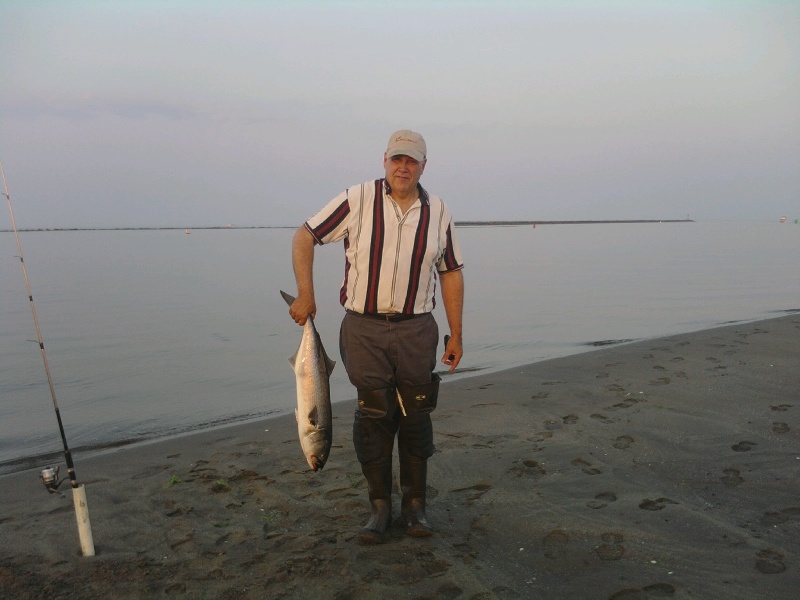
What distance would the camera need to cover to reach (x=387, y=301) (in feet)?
12.4

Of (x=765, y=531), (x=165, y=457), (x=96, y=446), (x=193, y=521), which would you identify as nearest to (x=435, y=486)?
(x=193, y=521)

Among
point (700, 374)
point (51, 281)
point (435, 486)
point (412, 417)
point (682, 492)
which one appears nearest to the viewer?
point (412, 417)

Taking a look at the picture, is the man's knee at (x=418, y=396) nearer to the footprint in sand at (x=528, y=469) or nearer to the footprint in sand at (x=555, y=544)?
the footprint in sand at (x=555, y=544)

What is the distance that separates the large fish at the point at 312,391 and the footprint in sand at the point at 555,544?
4.54ft

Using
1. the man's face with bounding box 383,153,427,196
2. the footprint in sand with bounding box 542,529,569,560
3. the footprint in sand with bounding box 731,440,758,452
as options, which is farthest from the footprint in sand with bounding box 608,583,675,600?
the man's face with bounding box 383,153,427,196

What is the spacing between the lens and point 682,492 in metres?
4.36

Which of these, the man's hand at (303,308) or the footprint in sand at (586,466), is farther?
the footprint in sand at (586,466)

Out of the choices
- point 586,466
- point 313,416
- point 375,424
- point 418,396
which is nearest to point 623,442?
point 586,466

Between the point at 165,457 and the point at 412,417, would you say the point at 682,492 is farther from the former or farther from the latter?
the point at 165,457

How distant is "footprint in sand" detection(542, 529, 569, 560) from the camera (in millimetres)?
3590

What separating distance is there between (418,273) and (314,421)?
41.1 inches

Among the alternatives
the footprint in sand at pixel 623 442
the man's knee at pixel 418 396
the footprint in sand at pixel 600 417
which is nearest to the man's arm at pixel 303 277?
the man's knee at pixel 418 396

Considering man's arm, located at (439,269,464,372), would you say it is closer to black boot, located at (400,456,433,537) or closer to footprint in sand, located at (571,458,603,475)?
black boot, located at (400,456,433,537)

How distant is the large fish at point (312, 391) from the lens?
373cm
